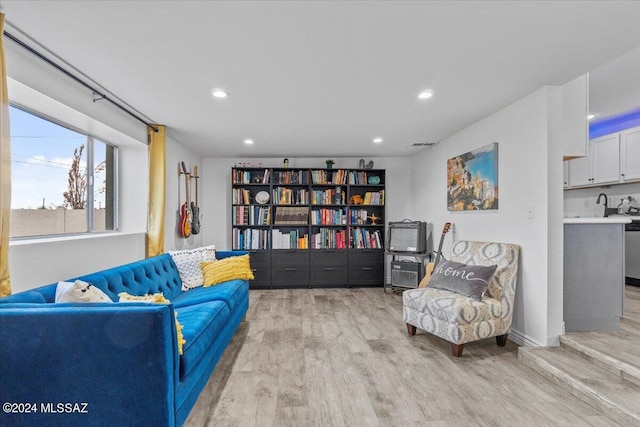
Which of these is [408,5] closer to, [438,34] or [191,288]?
[438,34]

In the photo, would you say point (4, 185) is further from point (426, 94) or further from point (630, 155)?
point (630, 155)

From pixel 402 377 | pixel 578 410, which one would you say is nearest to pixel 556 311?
pixel 578 410

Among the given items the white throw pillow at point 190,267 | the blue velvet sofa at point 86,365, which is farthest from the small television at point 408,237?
A: the blue velvet sofa at point 86,365

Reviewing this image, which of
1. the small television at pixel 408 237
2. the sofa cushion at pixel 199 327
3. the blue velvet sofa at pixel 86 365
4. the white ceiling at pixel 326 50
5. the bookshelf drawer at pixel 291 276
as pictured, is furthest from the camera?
the bookshelf drawer at pixel 291 276

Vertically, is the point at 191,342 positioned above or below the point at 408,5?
below

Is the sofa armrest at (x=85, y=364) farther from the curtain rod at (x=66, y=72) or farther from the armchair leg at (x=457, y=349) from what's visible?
the armchair leg at (x=457, y=349)

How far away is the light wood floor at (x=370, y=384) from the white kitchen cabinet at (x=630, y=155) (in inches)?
133

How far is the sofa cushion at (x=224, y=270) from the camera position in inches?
132

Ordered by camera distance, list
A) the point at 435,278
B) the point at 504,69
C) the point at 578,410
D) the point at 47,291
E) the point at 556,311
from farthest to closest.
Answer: the point at 435,278
the point at 556,311
the point at 504,69
the point at 578,410
the point at 47,291

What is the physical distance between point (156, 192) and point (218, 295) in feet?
4.85

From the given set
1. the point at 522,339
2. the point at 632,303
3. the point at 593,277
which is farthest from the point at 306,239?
the point at 632,303

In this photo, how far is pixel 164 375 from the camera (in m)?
1.43

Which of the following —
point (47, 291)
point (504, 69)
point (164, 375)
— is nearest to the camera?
point (164, 375)

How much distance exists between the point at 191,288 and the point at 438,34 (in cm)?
309
